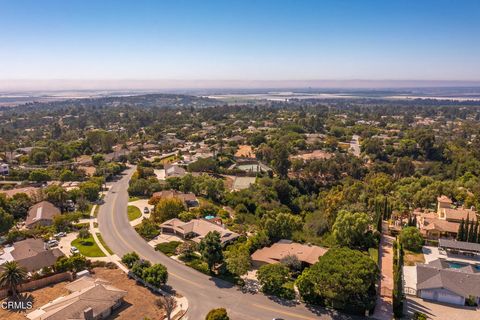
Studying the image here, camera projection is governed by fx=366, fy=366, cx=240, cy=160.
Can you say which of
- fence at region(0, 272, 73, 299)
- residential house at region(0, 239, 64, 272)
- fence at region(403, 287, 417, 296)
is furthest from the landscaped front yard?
residential house at region(0, 239, 64, 272)

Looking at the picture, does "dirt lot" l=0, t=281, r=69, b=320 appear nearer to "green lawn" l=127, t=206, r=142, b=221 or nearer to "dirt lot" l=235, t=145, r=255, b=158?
"green lawn" l=127, t=206, r=142, b=221

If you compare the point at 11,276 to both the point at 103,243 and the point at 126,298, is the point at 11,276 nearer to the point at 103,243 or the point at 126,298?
the point at 126,298

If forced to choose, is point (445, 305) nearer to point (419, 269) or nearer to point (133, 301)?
point (419, 269)

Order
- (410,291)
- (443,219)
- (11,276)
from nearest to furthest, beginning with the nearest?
1. (11,276)
2. (410,291)
3. (443,219)

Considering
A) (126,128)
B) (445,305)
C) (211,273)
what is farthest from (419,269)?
(126,128)

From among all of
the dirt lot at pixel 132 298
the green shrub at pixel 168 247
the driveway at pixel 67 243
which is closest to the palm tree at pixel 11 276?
the dirt lot at pixel 132 298

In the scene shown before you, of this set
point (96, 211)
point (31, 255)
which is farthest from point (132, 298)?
point (96, 211)
